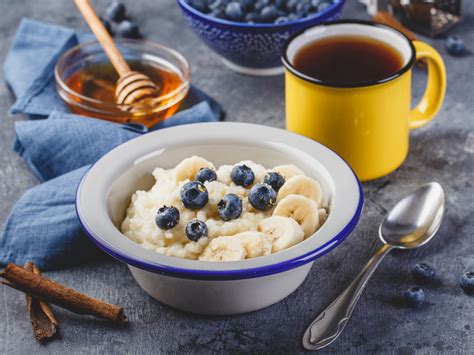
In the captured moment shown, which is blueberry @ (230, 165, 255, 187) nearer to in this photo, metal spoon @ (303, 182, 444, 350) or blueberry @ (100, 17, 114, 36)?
metal spoon @ (303, 182, 444, 350)

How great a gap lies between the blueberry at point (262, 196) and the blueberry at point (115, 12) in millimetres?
1324

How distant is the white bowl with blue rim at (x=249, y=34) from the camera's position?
6.65 ft

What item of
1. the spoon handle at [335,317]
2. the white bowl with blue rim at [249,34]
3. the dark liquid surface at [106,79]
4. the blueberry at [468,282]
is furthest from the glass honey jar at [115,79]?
the blueberry at [468,282]

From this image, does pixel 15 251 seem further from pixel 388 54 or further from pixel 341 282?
pixel 388 54

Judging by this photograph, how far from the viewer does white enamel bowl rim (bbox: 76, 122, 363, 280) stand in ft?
4.09

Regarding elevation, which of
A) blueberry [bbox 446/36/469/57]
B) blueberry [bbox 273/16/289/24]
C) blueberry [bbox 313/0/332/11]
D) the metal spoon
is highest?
blueberry [bbox 273/16/289/24]

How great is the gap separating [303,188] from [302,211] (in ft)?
0.24

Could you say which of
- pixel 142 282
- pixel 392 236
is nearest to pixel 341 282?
pixel 392 236

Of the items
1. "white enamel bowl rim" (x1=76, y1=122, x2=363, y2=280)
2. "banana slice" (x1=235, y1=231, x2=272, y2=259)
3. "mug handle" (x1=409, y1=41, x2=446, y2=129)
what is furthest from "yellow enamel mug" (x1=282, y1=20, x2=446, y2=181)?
"banana slice" (x1=235, y1=231, x2=272, y2=259)

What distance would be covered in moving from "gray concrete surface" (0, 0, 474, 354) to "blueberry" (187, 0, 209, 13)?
409mm

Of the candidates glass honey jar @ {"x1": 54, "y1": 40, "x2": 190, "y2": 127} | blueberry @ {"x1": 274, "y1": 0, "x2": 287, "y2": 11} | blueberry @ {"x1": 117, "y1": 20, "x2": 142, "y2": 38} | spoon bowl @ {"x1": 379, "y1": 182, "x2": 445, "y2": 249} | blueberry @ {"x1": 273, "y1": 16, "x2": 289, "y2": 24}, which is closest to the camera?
spoon bowl @ {"x1": 379, "y1": 182, "x2": 445, "y2": 249}

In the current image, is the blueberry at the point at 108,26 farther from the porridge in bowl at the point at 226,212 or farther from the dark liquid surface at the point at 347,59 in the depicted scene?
the porridge in bowl at the point at 226,212

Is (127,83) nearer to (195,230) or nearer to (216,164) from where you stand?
(216,164)

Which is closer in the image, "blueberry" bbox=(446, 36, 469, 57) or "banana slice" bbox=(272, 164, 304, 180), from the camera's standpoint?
"banana slice" bbox=(272, 164, 304, 180)
